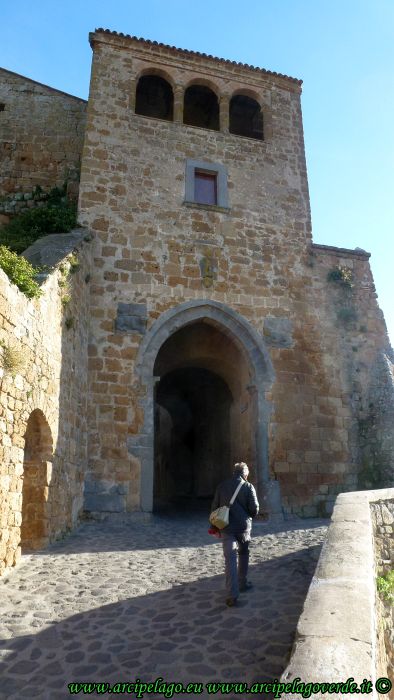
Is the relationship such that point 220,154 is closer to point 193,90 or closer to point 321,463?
point 193,90

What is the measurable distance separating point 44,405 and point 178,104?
855 cm

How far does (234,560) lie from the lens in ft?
14.8

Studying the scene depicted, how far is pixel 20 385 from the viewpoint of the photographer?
18.2 ft

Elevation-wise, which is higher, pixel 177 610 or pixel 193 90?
pixel 193 90

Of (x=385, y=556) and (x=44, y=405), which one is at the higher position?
(x=44, y=405)

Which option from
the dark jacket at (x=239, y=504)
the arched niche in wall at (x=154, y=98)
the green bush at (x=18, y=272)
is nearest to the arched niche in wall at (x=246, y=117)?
the arched niche in wall at (x=154, y=98)

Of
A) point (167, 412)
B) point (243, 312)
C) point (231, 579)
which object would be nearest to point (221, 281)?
point (243, 312)

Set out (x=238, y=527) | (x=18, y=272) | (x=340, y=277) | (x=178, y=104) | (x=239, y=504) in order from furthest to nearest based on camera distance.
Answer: (x=178, y=104), (x=340, y=277), (x=18, y=272), (x=239, y=504), (x=238, y=527)

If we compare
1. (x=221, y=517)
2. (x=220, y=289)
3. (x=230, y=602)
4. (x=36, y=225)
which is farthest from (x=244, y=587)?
(x=36, y=225)

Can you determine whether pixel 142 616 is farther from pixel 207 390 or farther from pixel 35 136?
pixel 35 136

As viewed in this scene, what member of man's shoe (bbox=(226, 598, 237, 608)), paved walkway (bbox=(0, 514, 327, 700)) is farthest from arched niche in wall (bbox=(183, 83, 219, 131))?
man's shoe (bbox=(226, 598, 237, 608))

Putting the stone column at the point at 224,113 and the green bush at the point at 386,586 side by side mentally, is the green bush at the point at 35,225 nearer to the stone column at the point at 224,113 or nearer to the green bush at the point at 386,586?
the stone column at the point at 224,113

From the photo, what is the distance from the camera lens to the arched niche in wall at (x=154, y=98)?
1305 cm

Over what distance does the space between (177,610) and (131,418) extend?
16.3 ft
